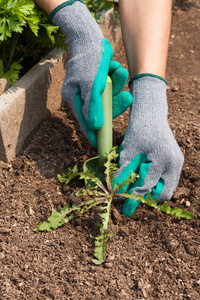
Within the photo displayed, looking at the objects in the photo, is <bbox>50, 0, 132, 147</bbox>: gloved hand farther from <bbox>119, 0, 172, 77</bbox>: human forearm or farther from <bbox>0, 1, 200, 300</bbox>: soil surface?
<bbox>0, 1, 200, 300</bbox>: soil surface

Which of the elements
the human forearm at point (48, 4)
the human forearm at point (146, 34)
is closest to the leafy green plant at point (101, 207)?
the human forearm at point (146, 34)

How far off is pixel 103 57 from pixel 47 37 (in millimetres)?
524

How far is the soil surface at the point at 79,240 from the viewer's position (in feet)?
5.54

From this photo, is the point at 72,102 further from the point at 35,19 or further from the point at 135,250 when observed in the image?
the point at 135,250

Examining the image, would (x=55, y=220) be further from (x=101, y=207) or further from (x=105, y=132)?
(x=105, y=132)

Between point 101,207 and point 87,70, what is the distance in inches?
30.1

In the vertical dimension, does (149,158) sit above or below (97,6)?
below

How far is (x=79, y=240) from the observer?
6.12ft

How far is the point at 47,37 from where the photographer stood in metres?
2.40

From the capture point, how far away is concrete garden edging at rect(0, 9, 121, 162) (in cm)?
220

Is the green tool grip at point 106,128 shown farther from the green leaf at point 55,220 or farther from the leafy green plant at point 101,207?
the green leaf at point 55,220

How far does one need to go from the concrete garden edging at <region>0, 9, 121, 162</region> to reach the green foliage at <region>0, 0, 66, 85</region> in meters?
0.11

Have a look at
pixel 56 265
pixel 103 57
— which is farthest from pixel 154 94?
pixel 56 265

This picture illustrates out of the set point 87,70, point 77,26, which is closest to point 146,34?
point 77,26
